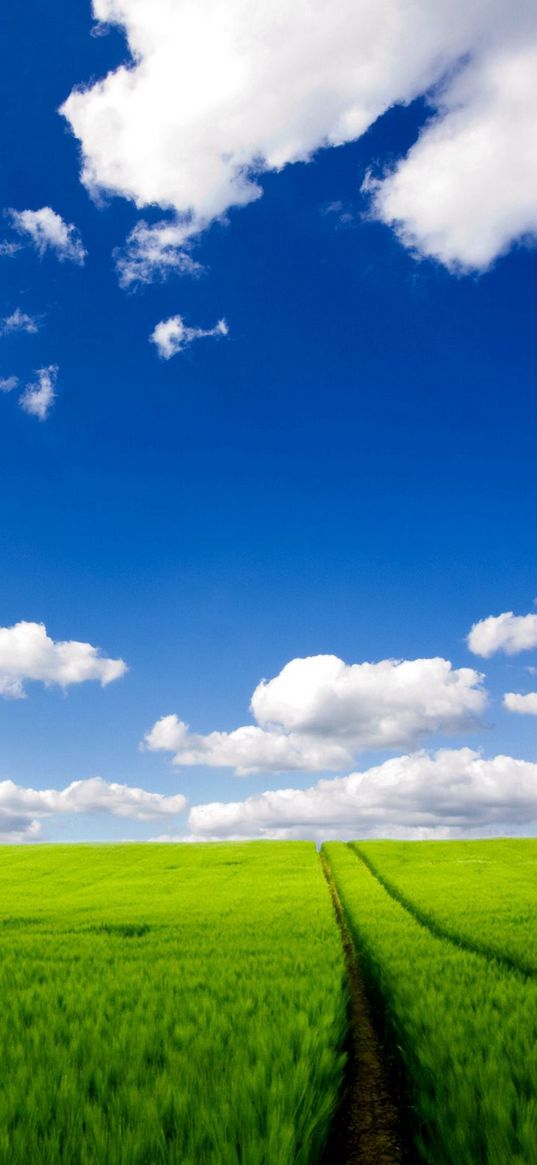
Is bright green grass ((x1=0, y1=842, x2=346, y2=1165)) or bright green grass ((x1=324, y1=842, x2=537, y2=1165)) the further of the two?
bright green grass ((x1=324, y1=842, x2=537, y2=1165))

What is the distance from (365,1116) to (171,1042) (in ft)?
8.84

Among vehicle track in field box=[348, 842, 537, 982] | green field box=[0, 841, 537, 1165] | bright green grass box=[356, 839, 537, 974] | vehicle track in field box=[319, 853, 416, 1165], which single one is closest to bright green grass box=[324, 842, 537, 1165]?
green field box=[0, 841, 537, 1165]

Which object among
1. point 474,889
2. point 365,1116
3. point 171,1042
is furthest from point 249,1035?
point 474,889

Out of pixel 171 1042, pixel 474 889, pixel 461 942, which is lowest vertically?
pixel 474 889

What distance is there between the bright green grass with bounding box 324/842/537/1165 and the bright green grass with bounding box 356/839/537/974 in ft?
6.71

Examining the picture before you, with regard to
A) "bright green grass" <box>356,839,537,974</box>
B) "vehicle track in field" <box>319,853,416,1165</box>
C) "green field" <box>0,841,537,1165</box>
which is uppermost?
"green field" <box>0,841,537,1165</box>

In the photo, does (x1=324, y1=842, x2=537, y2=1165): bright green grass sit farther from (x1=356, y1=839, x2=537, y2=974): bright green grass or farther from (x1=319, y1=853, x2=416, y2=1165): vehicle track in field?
(x1=356, y1=839, x2=537, y2=974): bright green grass

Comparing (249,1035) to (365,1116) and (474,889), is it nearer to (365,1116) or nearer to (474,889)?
(365,1116)

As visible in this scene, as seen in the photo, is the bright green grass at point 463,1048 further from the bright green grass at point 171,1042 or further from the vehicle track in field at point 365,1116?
the bright green grass at point 171,1042

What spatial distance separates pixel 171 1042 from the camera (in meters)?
5.60

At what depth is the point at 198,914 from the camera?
19.3m

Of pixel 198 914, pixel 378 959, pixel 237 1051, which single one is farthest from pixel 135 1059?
pixel 198 914

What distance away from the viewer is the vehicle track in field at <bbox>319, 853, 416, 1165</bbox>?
584 cm

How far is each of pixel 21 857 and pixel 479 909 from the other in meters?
44.1
